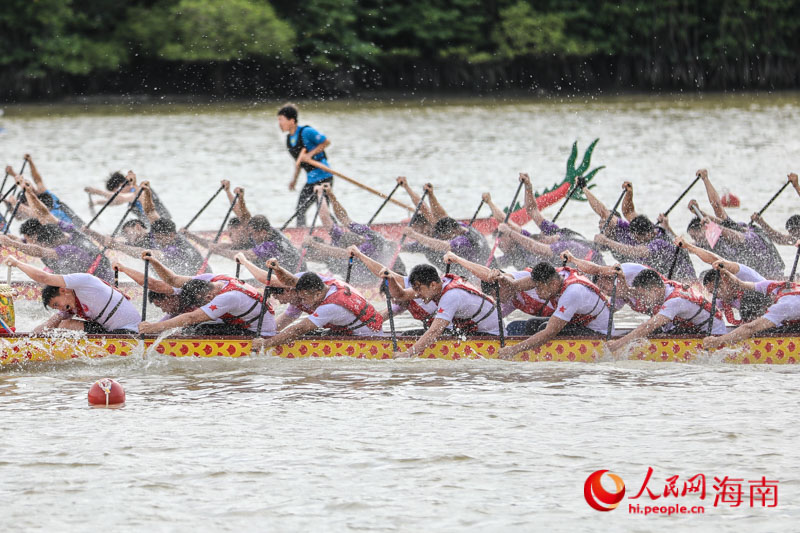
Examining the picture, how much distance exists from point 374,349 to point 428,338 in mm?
434

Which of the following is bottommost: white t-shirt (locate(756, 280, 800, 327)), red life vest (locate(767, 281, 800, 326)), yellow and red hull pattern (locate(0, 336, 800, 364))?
yellow and red hull pattern (locate(0, 336, 800, 364))

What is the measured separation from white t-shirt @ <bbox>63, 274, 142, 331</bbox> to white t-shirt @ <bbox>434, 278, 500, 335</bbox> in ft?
7.72

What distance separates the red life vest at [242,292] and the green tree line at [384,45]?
30.6 metres

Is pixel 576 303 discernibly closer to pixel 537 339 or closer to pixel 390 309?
pixel 537 339

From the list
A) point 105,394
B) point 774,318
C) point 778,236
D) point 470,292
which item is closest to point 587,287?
point 470,292

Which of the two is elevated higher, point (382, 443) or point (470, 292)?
point (470, 292)

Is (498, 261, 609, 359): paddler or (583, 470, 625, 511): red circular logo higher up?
(498, 261, 609, 359): paddler

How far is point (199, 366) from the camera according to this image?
361 inches

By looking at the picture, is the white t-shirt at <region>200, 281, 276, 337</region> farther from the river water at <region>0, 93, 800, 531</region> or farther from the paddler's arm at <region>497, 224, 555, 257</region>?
the paddler's arm at <region>497, 224, 555, 257</region>

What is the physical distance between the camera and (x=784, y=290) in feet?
28.1

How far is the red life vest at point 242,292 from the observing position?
28.9ft

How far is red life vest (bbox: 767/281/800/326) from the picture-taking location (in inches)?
336

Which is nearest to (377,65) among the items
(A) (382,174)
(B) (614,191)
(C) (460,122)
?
(C) (460,122)

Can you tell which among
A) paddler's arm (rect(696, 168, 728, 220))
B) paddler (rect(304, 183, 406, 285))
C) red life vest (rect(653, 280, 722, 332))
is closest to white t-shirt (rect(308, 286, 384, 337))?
paddler (rect(304, 183, 406, 285))
